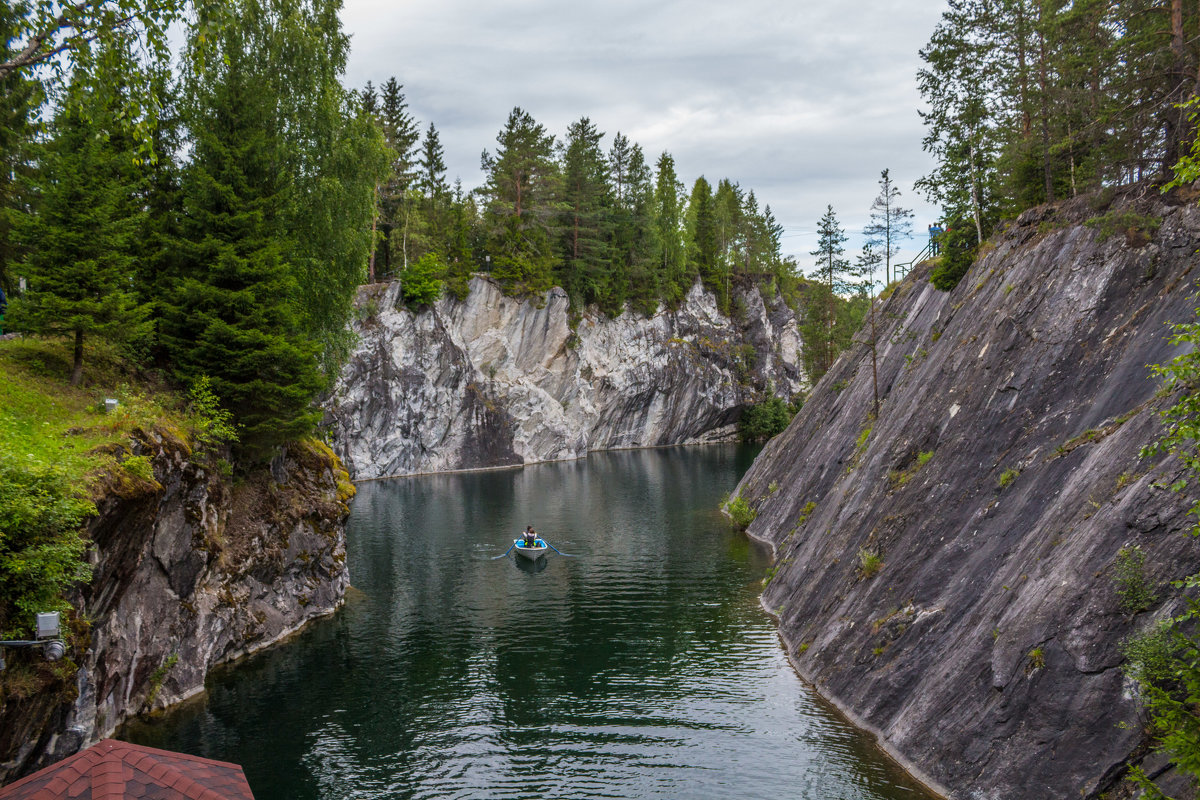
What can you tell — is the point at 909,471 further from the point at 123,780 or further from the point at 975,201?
the point at 123,780

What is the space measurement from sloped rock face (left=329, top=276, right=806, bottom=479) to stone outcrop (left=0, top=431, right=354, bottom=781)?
35526mm

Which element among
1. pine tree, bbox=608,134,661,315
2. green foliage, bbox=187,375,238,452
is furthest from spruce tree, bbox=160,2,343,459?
pine tree, bbox=608,134,661,315

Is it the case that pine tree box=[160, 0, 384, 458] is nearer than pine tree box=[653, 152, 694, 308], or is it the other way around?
pine tree box=[160, 0, 384, 458]

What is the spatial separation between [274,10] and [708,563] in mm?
31941

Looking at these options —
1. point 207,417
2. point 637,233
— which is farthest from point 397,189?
point 207,417

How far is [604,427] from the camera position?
10300 centimetres

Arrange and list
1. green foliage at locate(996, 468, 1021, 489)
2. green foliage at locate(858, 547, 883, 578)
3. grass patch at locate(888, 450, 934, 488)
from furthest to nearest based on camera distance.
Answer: grass patch at locate(888, 450, 934, 488) < green foliage at locate(858, 547, 883, 578) < green foliage at locate(996, 468, 1021, 489)

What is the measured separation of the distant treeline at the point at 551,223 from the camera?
78.3 metres

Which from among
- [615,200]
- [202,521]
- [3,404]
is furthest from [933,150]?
[615,200]

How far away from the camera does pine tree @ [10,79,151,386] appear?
2041 cm

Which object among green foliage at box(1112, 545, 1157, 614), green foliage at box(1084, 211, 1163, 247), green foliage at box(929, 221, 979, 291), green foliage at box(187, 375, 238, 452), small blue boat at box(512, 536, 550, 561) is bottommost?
small blue boat at box(512, 536, 550, 561)

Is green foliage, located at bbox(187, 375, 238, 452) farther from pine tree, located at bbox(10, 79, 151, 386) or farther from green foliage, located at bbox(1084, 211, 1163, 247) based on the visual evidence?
green foliage, located at bbox(1084, 211, 1163, 247)

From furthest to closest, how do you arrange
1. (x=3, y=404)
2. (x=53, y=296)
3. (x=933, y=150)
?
(x=933, y=150)
(x=53, y=296)
(x=3, y=404)

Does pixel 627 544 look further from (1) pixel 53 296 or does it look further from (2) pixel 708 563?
(1) pixel 53 296
